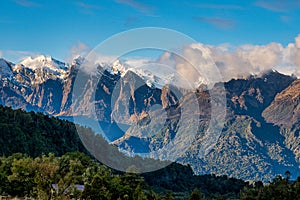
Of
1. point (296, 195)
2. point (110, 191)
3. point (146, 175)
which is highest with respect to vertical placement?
point (146, 175)

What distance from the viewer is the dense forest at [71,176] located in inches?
1916

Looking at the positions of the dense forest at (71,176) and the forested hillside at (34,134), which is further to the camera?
the forested hillside at (34,134)

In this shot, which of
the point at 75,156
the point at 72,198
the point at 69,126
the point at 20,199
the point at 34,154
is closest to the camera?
the point at 72,198

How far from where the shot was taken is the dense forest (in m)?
48.7

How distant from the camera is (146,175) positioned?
161m

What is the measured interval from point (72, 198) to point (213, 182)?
4841 inches

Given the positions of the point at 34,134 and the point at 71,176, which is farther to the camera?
the point at 34,134

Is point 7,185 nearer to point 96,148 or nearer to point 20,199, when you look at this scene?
point 20,199

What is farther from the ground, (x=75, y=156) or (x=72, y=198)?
(x=75, y=156)

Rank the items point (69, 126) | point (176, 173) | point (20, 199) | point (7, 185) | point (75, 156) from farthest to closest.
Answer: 1. point (176, 173)
2. point (69, 126)
3. point (75, 156)
4. point (7, 185)
5. point (20, 199)

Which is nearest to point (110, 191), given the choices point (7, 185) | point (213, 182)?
point (7, 185)

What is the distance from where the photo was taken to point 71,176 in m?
45.3

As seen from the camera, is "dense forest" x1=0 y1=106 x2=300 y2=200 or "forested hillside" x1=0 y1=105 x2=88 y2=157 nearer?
"dense forest" x1=0 y1=106 x2=300 y2=200

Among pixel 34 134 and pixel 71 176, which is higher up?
pixel 34 134
